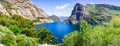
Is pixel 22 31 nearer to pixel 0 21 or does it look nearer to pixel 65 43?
pixel 0 21

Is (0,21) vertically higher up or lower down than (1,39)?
higher up

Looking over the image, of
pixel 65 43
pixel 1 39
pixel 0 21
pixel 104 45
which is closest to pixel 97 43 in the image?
pixel 104 45

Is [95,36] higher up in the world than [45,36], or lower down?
lower down

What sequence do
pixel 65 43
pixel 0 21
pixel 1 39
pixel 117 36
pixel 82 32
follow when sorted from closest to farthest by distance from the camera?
1. pixel 1 39
2. pixel 117 36
3. pixel 82 32
4. pixel 65 43
5. pixel 0 21

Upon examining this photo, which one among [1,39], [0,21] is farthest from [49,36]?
[1,39]

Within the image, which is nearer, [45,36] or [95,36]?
[95,36]

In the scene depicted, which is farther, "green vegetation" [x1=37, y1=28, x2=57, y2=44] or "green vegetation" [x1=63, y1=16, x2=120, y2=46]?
"green vegetation" [x1=37, y1=28, x2=57, y2=44]

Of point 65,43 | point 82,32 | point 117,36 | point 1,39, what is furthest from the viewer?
point 65,43

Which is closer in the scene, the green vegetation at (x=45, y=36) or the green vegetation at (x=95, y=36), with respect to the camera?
the green vegetation at (x=95, y=36)

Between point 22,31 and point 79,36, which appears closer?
point 79,36
